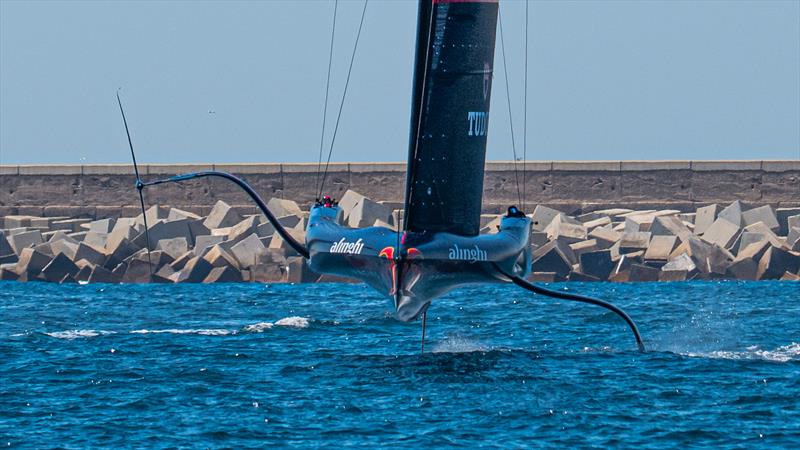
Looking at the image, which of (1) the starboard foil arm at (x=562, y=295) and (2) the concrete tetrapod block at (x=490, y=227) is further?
(2) the concrete tetrapod block at (x=490, y=227)

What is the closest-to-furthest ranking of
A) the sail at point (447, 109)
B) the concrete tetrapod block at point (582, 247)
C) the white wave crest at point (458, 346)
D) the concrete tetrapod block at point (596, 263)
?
the sail at point (447, 109) < the white wave crest at point (458, 346) < the concrete tetrapod block at point (596, 263) < the concrete tetrapod block at point (582, 247)

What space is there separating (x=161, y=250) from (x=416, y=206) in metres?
15.5

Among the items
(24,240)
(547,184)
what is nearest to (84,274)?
(24,240)

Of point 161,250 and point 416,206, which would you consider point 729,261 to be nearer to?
point 161,250

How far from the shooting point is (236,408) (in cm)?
1456

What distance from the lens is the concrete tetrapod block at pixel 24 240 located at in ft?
111

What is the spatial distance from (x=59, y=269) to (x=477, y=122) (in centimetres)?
1626

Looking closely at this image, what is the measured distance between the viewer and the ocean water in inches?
526

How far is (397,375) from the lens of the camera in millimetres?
16344

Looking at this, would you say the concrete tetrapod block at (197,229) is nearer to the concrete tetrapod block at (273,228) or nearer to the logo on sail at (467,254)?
the concrete tetrapod block at (273,228)

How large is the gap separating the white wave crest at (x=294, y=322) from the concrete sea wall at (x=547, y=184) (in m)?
13.0

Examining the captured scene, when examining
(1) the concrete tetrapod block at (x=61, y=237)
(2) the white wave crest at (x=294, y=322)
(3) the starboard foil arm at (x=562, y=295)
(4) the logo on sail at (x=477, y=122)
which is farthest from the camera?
→ (1) the concrete tetrapod block at (x=61, y=237)

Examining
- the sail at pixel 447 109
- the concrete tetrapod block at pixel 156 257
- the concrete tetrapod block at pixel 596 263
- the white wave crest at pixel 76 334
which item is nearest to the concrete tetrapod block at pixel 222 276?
the concrete tetrapod block at pixel 156 257


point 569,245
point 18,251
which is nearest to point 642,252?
point 569,245
